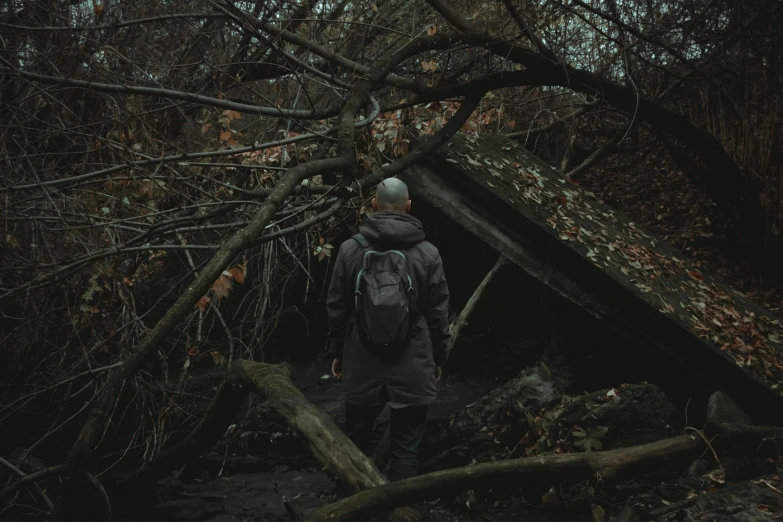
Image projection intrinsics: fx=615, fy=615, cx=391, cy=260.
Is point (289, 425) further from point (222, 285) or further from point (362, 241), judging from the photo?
point (222, 285)

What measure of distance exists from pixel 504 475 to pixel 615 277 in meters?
2.52

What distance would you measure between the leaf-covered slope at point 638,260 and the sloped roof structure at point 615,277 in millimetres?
13

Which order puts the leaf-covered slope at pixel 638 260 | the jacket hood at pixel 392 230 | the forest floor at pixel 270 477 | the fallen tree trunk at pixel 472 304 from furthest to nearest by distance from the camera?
1. the fallen tree trunk at pixel 472 304
2. the forest floor at pixel 270 477
3. the leaf-covered slope at pixel 638 260
4. the jacket hood at pixel 392 230

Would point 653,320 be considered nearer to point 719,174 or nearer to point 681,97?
point 719,174

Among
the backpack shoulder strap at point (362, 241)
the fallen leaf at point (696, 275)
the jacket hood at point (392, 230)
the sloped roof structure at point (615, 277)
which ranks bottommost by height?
the backpack shoulder strap at point (362, 241)

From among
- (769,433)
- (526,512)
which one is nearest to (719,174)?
(769,433)

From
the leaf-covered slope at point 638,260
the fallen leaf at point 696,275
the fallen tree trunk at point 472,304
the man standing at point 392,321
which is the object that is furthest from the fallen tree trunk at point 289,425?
the fallen leaf at point 696,275

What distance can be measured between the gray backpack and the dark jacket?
0.06 meters

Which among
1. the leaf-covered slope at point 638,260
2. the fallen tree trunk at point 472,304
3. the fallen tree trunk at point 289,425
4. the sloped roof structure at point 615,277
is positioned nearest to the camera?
the fallen tree trunk at point 289,425

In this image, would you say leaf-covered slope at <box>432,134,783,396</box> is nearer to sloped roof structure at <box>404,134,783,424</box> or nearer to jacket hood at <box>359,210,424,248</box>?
sloped roof structure at <box>404,134,783,424</box>

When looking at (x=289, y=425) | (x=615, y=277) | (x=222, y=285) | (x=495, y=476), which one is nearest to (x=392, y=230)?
(x=289, y=425)

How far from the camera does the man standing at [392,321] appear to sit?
356 centimetres

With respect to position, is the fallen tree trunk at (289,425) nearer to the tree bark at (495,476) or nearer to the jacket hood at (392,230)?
the tree bark at (495,476)

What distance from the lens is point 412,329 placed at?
3695mm
